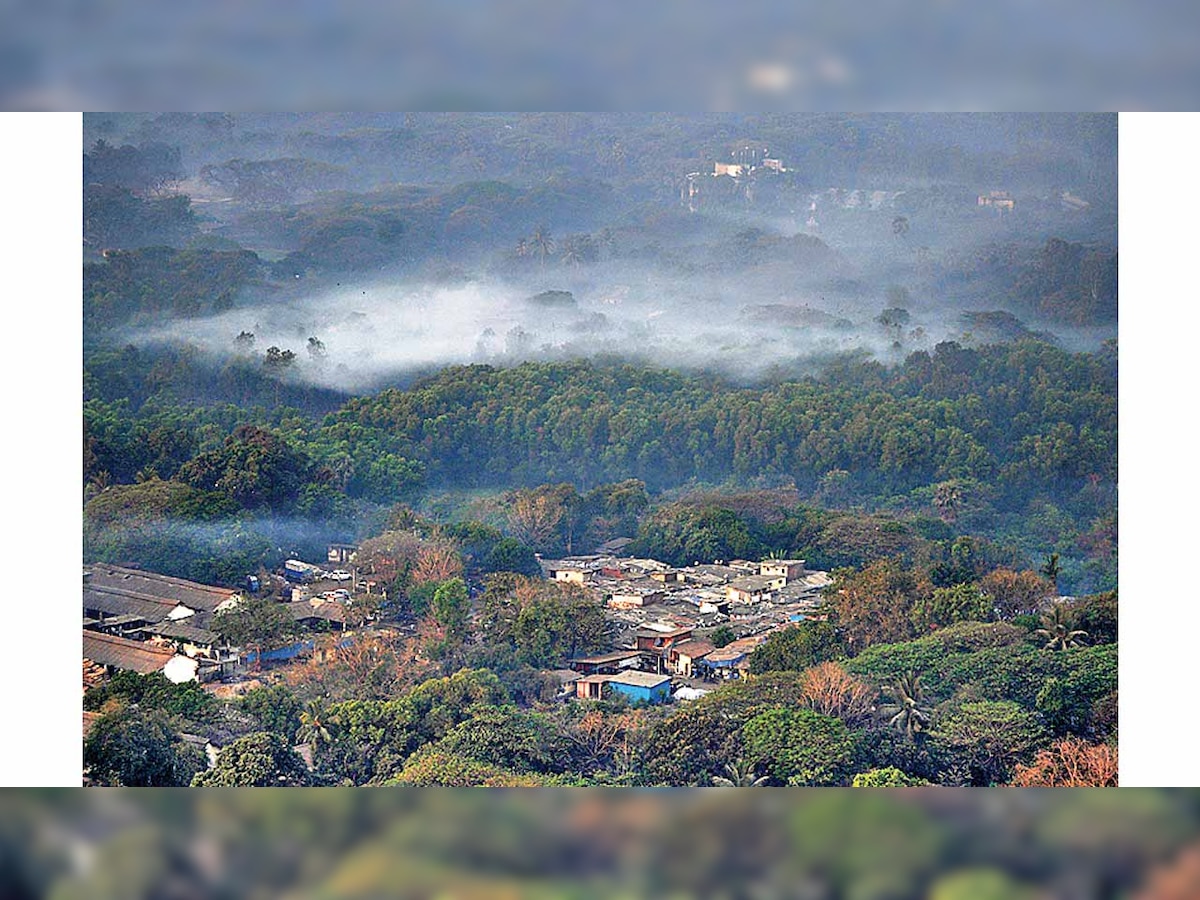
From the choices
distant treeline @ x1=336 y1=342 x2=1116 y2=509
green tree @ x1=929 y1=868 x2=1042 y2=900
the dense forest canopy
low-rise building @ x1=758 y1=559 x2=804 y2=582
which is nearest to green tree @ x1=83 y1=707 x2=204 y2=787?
the dense forest canopy

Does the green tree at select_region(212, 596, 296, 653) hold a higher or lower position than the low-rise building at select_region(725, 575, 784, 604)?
lower

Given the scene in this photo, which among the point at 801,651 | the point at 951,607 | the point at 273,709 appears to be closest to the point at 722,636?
the point at 801,651

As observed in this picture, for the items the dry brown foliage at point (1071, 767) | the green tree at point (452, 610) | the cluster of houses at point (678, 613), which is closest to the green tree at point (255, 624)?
the green tree at point (452, 610)

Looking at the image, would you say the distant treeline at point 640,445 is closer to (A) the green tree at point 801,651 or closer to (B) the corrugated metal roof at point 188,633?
(A) the green tree at point 801,651

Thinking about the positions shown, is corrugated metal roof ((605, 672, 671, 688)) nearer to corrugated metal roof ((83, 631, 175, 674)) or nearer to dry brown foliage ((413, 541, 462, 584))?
dry brown foliage ((413, 541, 462, 584))
